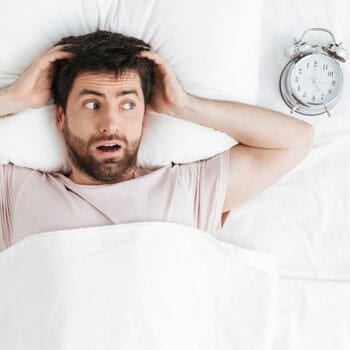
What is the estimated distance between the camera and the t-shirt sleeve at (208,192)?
Answer: 1.56 meters

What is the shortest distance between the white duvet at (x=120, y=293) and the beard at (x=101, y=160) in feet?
0.43

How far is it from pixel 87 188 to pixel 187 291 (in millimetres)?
319

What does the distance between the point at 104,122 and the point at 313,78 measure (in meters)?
0.58

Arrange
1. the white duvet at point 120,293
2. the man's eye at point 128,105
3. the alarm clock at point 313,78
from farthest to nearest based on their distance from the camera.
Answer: the alarm clock at point 313,78 < the man's eye at point 128,105 < the white duvet at point 120,293

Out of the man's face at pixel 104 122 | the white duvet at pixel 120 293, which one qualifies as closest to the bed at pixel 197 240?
the white duvet at pixel 120 293

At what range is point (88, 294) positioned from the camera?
4.56ft

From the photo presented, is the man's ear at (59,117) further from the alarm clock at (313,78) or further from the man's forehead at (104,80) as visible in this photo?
the alarm clock at (313,78)

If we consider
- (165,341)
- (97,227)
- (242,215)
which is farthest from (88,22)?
(165,341)

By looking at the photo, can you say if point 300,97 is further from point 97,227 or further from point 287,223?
point 97,227

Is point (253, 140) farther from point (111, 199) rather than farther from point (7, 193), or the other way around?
point (7, 193)

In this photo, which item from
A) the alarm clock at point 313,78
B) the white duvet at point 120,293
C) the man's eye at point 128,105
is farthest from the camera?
the alarm clock at point 313,78

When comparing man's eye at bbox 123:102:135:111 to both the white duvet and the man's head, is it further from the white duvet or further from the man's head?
the white duvet

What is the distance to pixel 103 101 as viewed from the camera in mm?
A: 1454

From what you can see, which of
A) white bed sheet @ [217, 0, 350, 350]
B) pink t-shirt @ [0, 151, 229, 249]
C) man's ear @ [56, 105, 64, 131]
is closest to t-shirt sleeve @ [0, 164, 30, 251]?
pink t-shirt @ [0, 151, 229, 249]
